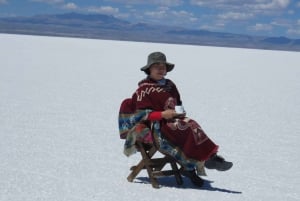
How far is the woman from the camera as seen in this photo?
→ 4.45 meters

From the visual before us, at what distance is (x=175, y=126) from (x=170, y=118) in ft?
0.28

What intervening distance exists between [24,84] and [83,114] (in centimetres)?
427

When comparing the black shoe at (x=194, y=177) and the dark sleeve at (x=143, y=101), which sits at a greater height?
the dark sleeve at (x=143, y=101)

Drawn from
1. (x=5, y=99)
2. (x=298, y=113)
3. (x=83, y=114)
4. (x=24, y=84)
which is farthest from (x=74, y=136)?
(x=24, y=84)

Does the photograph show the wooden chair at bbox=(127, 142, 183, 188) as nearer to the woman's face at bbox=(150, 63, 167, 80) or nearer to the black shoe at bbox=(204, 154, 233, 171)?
the black shoe at bbox=(204, 154, 233, 171)

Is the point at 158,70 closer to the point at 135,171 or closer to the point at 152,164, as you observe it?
the point at 152,164

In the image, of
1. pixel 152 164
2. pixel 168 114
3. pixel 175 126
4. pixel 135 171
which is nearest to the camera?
pixel 168 114

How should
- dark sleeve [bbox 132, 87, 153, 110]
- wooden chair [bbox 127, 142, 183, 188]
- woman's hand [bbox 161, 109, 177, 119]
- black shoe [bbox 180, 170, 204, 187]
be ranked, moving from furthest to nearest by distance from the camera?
black shoe [bbox 180, 170, 204, 187] → wooden chair [bbox 127, 142, 183, 188] → dark sleeve [bbox 132, 87, 153, 110] → woman's hand [bbox 161, 109, 177, 119]

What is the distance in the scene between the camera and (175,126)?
4500 millimetres

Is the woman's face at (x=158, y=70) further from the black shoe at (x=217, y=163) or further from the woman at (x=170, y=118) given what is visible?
the black shoe at (x=217, y=163)

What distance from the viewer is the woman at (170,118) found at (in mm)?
4453

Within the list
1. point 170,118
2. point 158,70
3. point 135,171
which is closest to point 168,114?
point 170,118

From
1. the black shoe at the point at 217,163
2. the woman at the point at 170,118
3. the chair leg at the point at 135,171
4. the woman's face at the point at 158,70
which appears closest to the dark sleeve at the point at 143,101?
the woman at the point at 170,118

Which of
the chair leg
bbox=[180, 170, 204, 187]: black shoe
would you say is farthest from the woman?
the chair leg
